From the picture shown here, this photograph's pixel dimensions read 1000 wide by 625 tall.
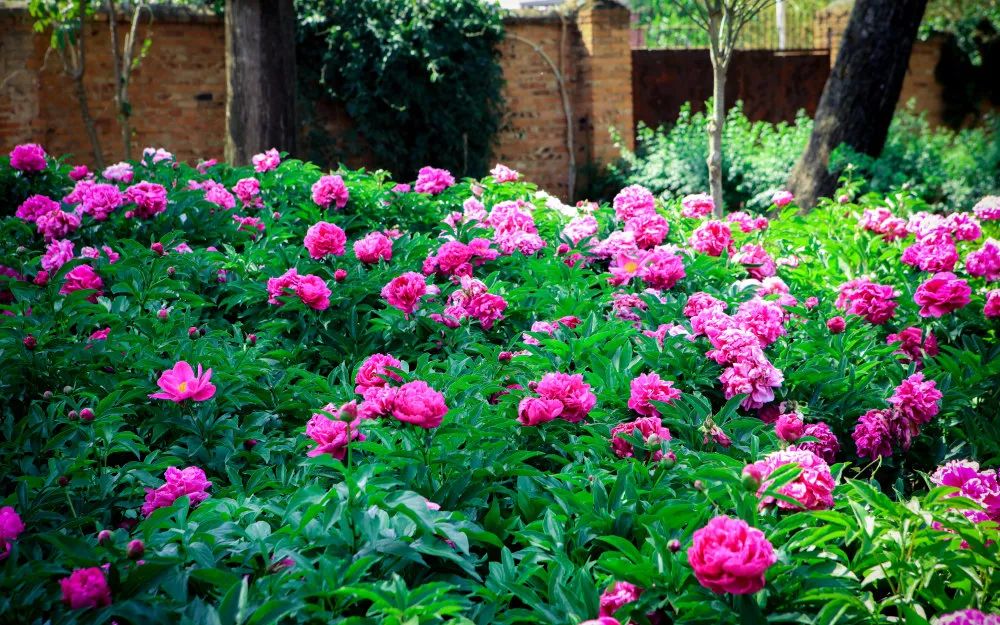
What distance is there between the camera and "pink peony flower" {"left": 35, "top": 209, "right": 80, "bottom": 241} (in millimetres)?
3363

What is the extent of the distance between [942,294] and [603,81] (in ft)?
30.0

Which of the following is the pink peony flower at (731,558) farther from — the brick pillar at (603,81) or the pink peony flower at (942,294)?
the brick pillar at (603,81)

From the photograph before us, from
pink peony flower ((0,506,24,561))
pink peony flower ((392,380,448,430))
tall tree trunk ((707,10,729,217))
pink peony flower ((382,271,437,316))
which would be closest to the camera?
pink peony flower ((0,506,24,561))

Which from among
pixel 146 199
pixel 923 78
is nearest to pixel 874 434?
pixel 146 199

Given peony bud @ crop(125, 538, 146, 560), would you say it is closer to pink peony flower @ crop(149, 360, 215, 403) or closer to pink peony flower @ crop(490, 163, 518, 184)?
pink peony flower @ crop(149, 360, 215, 403)

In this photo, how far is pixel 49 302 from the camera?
2637mm

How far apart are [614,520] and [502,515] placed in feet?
0.86

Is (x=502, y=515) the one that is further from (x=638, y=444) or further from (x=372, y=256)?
(x=372, y=256)

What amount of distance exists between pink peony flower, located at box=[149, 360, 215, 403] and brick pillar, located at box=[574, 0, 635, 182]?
978 cm

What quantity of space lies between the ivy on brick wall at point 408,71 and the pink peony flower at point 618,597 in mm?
8732

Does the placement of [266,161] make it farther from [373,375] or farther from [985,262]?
[985,262]

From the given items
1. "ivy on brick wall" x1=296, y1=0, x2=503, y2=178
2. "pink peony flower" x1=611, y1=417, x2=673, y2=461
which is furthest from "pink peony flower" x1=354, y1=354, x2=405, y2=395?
"ivy on brick wall" x1=296, y1=0, x2=503, y2=178

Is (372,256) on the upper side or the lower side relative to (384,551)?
upper

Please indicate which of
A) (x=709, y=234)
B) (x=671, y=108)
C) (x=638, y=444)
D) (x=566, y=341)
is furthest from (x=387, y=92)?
(x=638, y=444)
